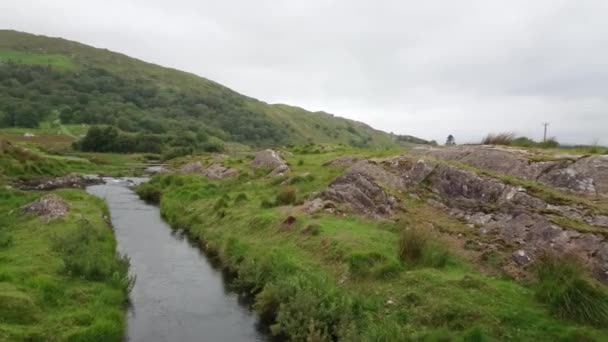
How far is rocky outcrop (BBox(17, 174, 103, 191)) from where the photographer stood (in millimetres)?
54891

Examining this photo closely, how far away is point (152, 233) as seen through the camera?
120 ft

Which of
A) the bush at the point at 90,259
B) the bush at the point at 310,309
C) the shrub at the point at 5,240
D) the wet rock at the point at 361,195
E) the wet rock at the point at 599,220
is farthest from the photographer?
the wet rock at the point at 361,195

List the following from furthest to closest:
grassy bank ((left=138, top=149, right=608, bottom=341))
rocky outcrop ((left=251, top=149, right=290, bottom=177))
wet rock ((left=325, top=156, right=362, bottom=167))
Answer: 1. rocky outcrop ((left=251, top=149, right=290, bottom=177))
2. wet rock ((left=325, top=156, right=362, bottom=167))
3. grassy bank ((left=138, top=149, right=608, bottom=341))

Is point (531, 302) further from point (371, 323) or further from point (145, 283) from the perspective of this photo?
point (145, 283)

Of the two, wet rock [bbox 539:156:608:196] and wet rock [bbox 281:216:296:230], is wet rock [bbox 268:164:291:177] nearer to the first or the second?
wet rock [bbox 281:216:296:230]

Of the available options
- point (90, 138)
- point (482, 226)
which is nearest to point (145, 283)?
Result: point (482, 226)

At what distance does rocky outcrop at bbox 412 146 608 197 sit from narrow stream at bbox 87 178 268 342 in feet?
54.9

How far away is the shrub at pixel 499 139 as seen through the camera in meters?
33.8

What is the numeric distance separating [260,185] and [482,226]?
2365cm

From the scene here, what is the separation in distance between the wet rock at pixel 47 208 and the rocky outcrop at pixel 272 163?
18955 mm

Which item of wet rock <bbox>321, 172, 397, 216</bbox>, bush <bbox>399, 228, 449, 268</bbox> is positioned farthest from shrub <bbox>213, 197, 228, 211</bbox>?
bush <bbox>399, 228, 449, 268</bbox>

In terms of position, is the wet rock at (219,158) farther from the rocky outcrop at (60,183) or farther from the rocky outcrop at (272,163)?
the rocky outcrop at (60,183)

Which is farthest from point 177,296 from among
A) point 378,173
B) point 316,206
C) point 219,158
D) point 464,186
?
point 219,158

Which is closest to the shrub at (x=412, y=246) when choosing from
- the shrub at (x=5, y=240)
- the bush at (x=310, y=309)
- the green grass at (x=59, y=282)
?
the bush at (x=310, y=309)
